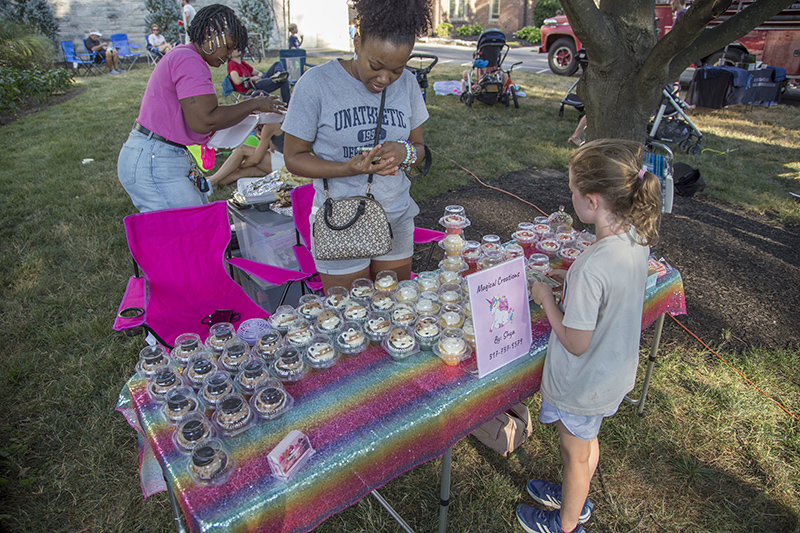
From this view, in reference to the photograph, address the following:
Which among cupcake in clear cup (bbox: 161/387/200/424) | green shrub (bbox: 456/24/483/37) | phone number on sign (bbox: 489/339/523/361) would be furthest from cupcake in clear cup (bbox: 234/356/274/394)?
green shrub (bbox: 456/24/483/37)

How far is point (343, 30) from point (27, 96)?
15522mm

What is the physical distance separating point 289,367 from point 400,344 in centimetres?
→ 39

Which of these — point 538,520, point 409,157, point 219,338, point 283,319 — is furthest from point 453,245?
point 538,520

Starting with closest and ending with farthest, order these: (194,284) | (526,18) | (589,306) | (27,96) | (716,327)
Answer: (589,306)
(194,284)
(716,327)
(27,96)
(526,18)

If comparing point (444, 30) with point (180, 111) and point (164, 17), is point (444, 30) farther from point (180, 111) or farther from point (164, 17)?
point (180, 111)

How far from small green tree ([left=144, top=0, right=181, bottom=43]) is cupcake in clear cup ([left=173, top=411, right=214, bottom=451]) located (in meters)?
22.4

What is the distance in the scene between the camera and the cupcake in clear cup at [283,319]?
1757 mm

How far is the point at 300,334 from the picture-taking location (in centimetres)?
168

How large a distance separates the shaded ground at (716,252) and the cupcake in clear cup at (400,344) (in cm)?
262

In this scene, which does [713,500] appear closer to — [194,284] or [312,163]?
[312,163]

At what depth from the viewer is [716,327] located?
345 centimetres

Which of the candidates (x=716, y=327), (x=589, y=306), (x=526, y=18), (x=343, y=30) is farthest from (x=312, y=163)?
(x=526, y=18)

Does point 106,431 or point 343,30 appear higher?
point 343,30

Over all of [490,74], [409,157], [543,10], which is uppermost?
[543,10]
